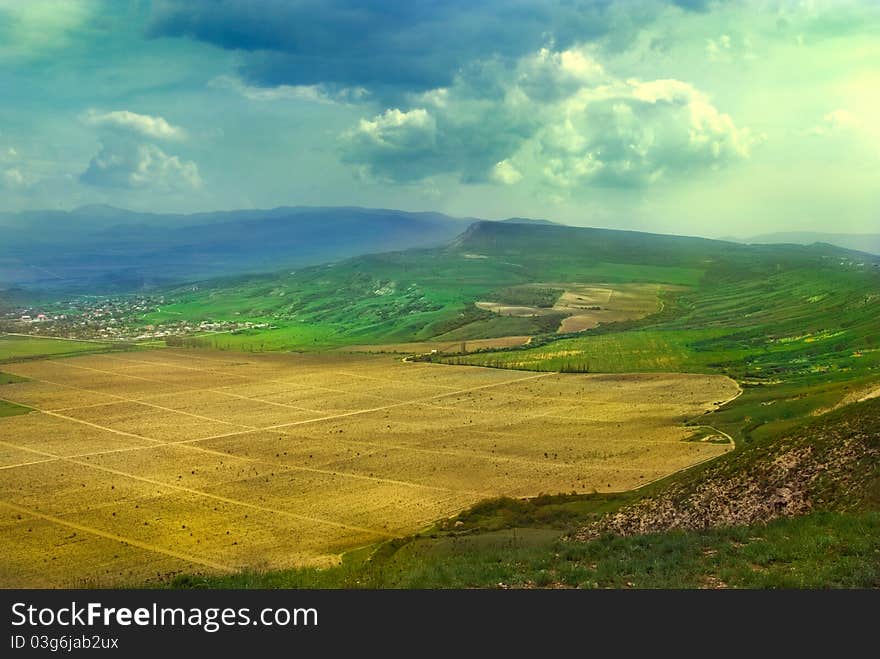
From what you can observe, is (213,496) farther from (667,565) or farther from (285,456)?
(667,565)

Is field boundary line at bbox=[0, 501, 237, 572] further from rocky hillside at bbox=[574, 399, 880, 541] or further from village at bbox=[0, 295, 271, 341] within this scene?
village at bbox=[0, 295, 271, 341]

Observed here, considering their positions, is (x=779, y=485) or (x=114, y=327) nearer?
(x=779, y=485)

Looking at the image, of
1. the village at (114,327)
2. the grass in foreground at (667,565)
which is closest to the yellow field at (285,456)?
the grass in foreground at (667,565)

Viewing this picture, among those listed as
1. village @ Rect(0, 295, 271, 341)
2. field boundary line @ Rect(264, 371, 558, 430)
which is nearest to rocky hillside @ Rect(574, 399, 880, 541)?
field boundary line @ Rect(264, 371, 558, 430)

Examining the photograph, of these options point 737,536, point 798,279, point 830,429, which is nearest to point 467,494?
point 830,429

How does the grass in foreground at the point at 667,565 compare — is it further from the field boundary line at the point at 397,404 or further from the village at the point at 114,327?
the village at the point at 114,327

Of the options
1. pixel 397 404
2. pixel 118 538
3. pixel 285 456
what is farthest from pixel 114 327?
pixel 118 538
